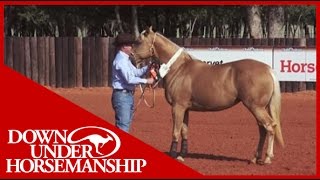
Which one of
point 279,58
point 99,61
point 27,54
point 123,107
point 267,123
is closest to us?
point 123,107

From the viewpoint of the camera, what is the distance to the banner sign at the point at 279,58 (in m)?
25.9

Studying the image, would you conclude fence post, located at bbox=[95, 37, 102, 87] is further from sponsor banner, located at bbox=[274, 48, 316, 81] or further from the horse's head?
the horse's head

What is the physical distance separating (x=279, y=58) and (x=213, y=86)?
15362mm

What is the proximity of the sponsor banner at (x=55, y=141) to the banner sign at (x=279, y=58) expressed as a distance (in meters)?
17.8

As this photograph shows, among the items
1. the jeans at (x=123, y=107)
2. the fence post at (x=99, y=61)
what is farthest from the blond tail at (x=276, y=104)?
the fence post at (x=99, y=61)

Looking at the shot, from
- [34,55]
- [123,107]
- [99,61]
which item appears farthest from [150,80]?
[34,55]

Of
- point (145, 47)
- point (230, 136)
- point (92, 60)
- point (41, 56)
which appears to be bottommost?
point (230, 136)

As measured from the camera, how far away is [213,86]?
36.5 feet

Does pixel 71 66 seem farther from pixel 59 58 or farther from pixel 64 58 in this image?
pixel 59 58

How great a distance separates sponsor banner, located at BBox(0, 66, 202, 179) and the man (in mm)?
1919

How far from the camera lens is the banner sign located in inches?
1021

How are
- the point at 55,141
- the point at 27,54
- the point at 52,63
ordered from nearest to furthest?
the point at 55,141 < the point at 52,63 < the point at 27,54

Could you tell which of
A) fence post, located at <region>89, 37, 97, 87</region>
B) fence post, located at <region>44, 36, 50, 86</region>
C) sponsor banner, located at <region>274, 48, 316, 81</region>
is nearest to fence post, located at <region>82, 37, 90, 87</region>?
fence post, located at <region>89, 37, 97, 87</region>

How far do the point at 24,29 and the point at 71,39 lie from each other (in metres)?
25.3
